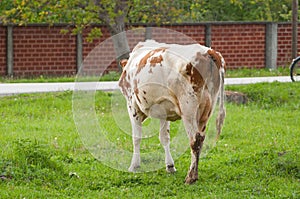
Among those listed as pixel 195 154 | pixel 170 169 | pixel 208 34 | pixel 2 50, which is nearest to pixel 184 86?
pixel 195 154

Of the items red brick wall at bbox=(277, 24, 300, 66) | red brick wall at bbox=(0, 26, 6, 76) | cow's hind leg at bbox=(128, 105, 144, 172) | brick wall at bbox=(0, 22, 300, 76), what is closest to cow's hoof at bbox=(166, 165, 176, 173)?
cow's hind leg at bbox=(128, 105, 144, 172)

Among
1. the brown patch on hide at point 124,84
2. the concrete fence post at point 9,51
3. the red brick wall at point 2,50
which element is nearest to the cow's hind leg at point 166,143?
the brown patch on hide at point 124,84

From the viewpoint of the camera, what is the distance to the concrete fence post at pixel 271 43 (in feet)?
76.9

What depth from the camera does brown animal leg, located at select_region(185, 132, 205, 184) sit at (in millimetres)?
7621

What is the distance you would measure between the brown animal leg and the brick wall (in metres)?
11.4

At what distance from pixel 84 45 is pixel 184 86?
1451 centimetres

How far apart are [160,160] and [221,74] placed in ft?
5.23

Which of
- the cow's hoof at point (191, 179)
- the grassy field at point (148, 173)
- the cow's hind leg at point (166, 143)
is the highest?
the cow's hind leg at point (166, 143)

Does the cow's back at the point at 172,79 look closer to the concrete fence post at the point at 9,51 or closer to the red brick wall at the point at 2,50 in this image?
the concrete fence post at the point at 9,51

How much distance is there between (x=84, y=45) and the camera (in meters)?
21.8

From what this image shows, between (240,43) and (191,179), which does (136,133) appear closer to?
(191,179)

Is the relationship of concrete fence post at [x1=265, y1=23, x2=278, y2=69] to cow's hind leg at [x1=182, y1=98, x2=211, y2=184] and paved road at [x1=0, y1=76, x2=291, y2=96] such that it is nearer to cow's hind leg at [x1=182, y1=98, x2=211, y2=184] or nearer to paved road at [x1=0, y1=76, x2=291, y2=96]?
paved road at [x1=0, y1=76, x2=291, y2=96]

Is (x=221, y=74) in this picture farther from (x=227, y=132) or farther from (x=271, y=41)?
(x=271, y=41)

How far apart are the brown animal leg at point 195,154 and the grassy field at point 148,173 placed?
0.08 m
